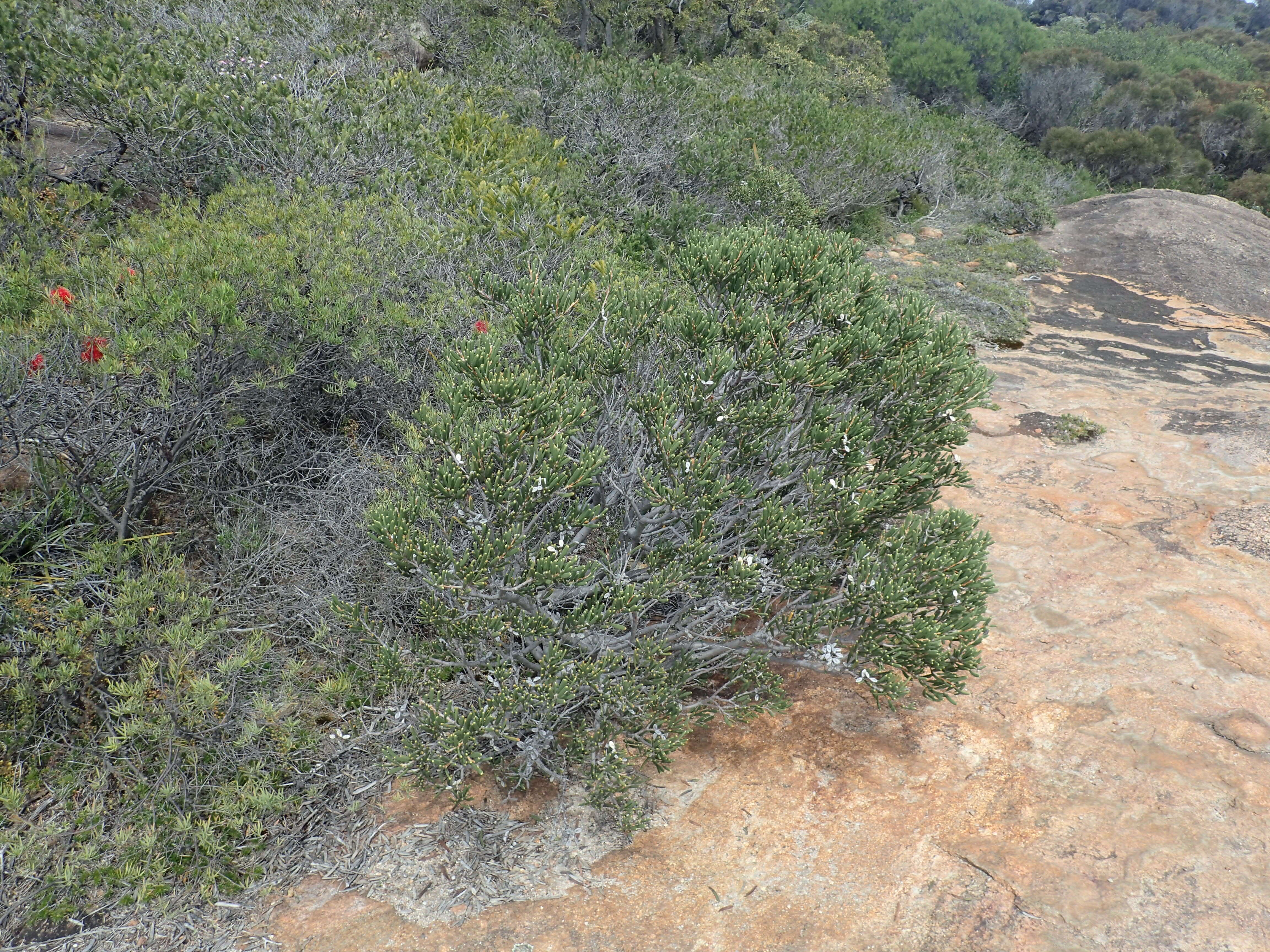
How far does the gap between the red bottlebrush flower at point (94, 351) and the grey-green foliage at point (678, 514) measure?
5.29 feet

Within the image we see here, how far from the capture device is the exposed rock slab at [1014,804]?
2.91 meters

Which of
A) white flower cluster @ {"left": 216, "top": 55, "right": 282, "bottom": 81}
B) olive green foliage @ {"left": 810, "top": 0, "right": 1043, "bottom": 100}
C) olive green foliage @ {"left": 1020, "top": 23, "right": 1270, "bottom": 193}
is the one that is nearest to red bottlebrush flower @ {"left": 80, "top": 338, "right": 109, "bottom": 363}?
white flower cluster @ {"left": 216, "top": 55, "right": 282, "bottom": 81}

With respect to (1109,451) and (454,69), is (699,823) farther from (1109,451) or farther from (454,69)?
(454,69)

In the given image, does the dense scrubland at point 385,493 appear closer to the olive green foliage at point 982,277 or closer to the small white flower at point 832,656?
the small white flower at point 832,656

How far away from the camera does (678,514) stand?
367 cm

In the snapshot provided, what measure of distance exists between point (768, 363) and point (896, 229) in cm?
1354

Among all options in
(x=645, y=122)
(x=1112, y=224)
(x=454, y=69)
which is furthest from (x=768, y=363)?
(x=1112, y=224)

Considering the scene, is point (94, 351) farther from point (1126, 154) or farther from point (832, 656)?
point (1126, 154)

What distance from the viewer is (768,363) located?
3744 mm

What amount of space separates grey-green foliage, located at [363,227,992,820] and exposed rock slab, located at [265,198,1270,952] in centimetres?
33

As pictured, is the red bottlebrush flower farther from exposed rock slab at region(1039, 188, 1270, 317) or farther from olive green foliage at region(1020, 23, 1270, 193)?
olive green foliage at region(1020, 23, 1270, 193)

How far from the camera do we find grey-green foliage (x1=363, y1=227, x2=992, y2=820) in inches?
127

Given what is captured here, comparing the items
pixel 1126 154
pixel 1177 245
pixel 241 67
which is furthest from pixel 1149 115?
pixel 241 67

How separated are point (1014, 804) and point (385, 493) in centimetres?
314
